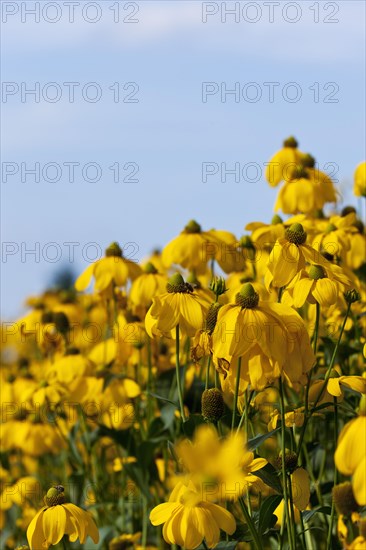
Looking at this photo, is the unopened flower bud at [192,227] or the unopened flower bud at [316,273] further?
the unopened flower bud at [192,227]

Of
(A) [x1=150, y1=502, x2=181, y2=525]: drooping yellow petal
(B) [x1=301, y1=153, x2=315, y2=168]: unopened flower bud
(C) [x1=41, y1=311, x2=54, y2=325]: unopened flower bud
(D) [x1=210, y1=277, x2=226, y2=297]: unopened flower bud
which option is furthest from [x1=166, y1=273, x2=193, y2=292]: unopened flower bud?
(C) [x1=41, y1=311, x2=54, y2=325]: unopened flower bud

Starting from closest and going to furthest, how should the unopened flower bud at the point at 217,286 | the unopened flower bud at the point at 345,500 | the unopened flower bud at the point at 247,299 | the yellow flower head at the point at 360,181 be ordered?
1. the unopened flower bud at the point at 345,500
2. the unopened flower bud at the point at 247,299
3. the unopened flower bud at the point at 217,286
4. the yellow flower head at the point at 360,181

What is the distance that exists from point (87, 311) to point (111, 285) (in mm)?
1510

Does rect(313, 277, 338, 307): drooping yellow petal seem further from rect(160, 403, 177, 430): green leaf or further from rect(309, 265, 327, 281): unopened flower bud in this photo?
rect(160, 403, 177, 430): green leaf

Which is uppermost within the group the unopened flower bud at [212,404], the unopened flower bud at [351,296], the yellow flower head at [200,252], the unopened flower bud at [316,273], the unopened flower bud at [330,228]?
the unopened flower bud at [330,228]

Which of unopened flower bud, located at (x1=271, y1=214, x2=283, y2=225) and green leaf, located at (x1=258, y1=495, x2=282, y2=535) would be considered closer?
green leaf, located at (x1=258, y1=495, x2=282, y2=535)

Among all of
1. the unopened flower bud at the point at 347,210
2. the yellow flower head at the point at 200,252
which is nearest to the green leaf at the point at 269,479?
the yellow flower head at the point at 200,252

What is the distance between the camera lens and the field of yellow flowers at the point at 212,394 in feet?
6.73

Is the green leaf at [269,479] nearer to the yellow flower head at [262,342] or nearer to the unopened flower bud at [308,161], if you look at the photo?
the yellow flower head at [262,342]

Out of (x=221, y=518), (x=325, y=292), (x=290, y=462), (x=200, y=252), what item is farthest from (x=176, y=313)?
(x=200, y=252)

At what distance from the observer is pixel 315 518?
11.2 feet

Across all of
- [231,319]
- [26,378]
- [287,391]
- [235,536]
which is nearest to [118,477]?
[26,378]

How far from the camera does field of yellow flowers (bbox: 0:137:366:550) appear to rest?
205 centimetres

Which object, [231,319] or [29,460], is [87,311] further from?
[231,319]
